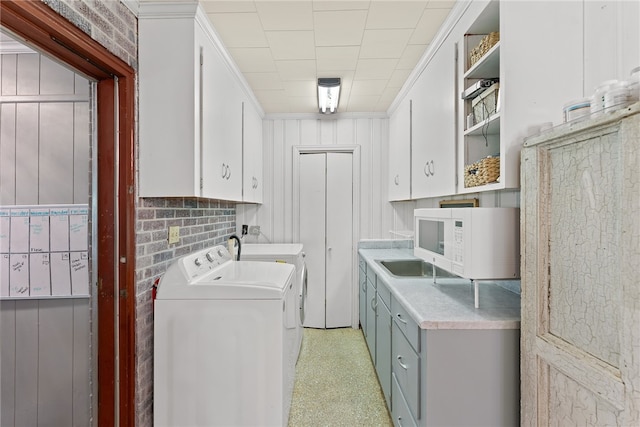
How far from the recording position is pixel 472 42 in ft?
5.22

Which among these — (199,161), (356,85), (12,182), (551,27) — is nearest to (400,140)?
(356,85)

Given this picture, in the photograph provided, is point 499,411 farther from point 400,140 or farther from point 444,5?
point 400,140

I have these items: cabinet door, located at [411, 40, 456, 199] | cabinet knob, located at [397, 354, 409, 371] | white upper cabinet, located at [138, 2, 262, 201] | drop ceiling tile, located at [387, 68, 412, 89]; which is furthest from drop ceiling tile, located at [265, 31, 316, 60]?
cabinet knob, located at [397, 354, 409, 371]

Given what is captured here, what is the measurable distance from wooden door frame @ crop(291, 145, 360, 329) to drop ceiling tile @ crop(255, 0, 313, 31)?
1.70 meters

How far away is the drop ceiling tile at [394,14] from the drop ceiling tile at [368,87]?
0.78m

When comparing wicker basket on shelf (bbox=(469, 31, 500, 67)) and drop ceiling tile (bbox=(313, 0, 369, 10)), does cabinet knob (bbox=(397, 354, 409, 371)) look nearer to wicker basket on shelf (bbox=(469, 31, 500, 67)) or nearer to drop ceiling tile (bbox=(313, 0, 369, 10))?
wicker basket on shelf (bbox=(469, 31, 500, 67))

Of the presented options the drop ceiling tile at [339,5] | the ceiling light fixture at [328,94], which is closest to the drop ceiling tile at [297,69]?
the ceiling light fixture at [328,94]

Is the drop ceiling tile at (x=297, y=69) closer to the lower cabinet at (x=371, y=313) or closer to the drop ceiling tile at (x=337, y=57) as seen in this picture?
the drop ceiling tile at (x=337, y=57)

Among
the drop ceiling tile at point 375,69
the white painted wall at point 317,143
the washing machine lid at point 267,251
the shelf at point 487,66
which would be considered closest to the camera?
the shelf at point 487,66

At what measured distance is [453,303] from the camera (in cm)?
149

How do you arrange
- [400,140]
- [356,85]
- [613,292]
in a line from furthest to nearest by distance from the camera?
[400,140]
[356,85]
[613,292]

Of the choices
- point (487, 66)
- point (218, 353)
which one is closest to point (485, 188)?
point (487, 66)

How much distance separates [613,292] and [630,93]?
24.0 inches

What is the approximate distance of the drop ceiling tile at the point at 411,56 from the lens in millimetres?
2025
